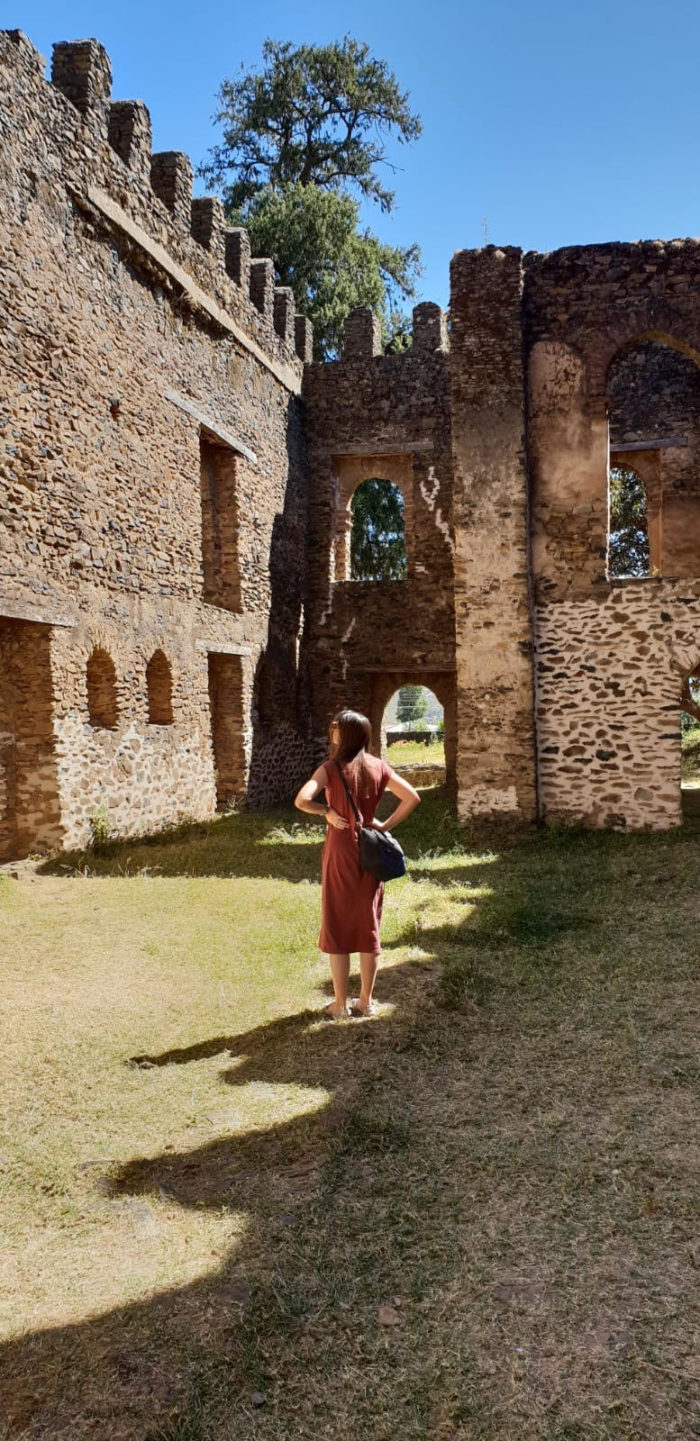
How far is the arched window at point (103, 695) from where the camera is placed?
35.0 ft

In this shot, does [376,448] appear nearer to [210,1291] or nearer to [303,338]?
[303,338]

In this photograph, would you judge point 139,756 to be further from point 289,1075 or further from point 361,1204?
point 361,1204

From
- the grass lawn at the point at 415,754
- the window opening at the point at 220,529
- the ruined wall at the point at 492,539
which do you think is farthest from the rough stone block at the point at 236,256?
the grass lawn at the point at 415,754

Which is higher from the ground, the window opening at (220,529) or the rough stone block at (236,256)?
the rough stone block at (236,256)

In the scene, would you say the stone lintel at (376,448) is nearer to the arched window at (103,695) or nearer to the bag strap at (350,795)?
the arched window at (103,695)

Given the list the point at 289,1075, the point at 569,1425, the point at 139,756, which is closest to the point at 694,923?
the point at 289,1075

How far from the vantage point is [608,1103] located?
4133 mm

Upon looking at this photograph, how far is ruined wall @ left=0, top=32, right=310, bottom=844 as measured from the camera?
30.6 ft

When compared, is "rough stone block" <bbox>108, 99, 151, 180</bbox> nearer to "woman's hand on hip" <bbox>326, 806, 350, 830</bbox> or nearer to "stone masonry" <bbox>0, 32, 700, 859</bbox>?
"stone masonry" <bbox>0, 32, 700, 859</bbox>

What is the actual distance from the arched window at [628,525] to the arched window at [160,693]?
12.2 m

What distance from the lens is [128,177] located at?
1099cm

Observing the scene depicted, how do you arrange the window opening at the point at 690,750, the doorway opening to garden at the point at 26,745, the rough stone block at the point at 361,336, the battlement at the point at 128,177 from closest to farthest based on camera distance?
the battlement at the point at 128,177, the doorway opening to garden at the point at 26,745, the window opening at the point at 690,750, the rough stone block at the point at 361,336

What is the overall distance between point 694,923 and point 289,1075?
145 inches

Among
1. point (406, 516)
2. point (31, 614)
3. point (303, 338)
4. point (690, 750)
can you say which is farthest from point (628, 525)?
point (31, 614)
